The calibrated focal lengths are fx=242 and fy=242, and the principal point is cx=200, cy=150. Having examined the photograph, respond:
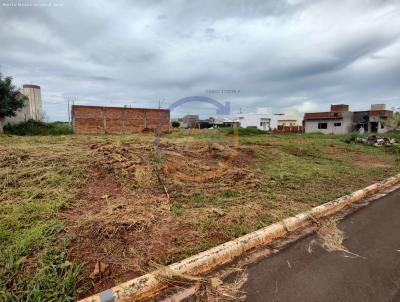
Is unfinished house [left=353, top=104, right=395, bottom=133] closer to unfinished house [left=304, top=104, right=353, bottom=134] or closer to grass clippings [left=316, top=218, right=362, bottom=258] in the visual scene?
unfinished house [left=304, top=104, right=353, bottom=134]

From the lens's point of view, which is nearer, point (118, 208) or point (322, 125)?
point (118, 208)

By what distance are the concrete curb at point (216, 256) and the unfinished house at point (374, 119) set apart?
118ft

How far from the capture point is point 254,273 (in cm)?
247

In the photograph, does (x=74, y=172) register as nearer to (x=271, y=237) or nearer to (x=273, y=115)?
(x=271, y=237)

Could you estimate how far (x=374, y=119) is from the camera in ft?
111

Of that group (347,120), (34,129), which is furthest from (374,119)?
(34,129)

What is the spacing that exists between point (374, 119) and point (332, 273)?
39.5m

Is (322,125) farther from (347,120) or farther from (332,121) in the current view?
(347,120)

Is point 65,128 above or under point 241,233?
above

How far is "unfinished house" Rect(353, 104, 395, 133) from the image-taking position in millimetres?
33344

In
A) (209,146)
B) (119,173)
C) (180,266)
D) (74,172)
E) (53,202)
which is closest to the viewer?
(180,266)

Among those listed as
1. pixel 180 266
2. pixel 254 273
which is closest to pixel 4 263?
pixel 180 266

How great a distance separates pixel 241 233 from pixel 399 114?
2782 centimetres

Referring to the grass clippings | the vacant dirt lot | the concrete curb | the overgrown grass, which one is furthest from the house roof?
the overgrown grass
